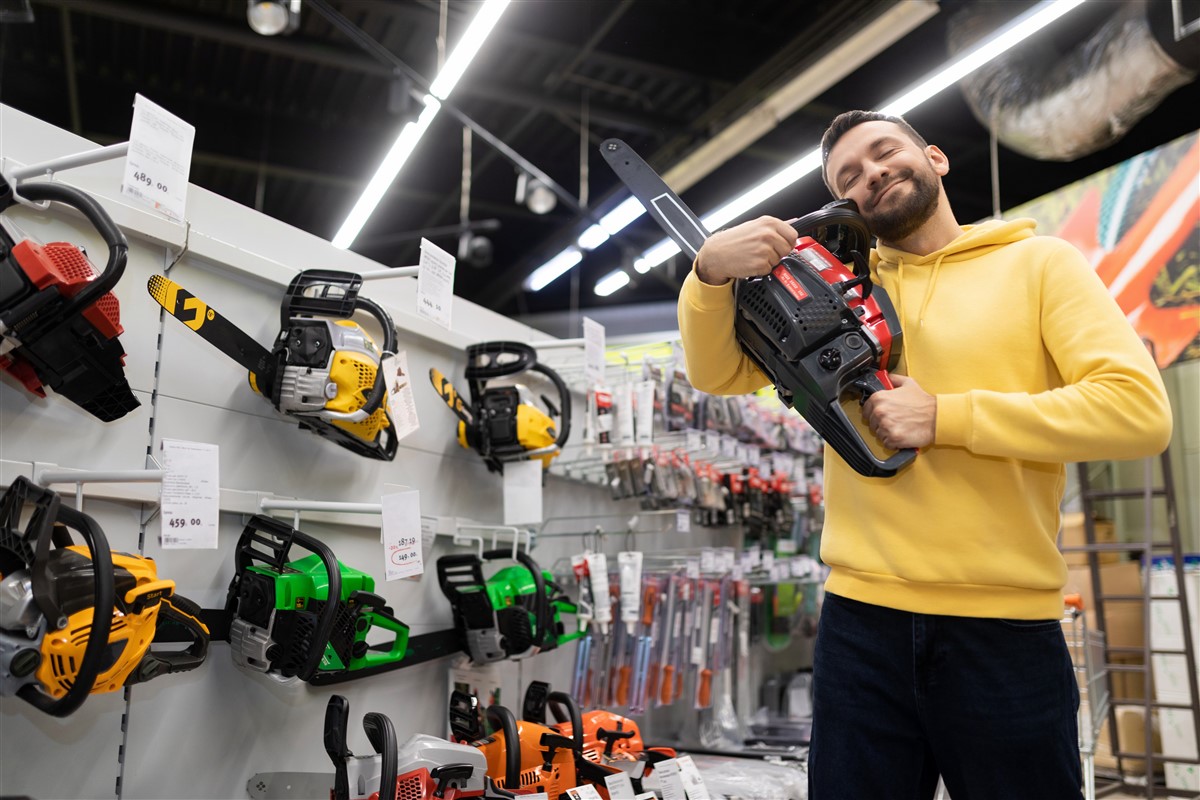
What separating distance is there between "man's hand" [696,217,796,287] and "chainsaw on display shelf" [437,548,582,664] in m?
1.60

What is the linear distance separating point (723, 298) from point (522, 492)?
1.66 m

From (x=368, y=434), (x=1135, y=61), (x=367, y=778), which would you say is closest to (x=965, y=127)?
(x=1135, y=61)

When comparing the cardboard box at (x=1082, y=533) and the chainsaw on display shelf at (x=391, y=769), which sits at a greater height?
the cardboard box at (x=1082, y=533)

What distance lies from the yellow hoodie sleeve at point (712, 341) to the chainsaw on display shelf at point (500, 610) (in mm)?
1315

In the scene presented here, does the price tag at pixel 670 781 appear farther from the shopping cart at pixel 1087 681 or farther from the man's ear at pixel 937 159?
the man's ear at pixel 937 159

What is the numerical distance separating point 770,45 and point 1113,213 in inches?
106

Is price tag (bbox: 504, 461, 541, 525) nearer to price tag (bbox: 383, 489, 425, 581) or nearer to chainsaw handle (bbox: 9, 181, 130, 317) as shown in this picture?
price tag (bbox: 383, 489, 425, 581)

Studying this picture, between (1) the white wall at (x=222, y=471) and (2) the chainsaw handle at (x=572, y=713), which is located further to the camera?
(2) the chainsaw handle at (x=572, y=713)

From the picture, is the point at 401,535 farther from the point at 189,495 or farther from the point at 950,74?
the point at 950,74

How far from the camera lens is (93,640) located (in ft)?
4.94

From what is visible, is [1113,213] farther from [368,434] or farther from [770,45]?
[368,434]

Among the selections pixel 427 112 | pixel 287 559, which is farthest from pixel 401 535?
pixel 427 112

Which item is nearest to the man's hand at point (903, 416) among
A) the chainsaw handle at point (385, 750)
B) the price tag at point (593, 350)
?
the chainsaw handle at point (385, 750)

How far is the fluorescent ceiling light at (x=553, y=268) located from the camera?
9797mm
